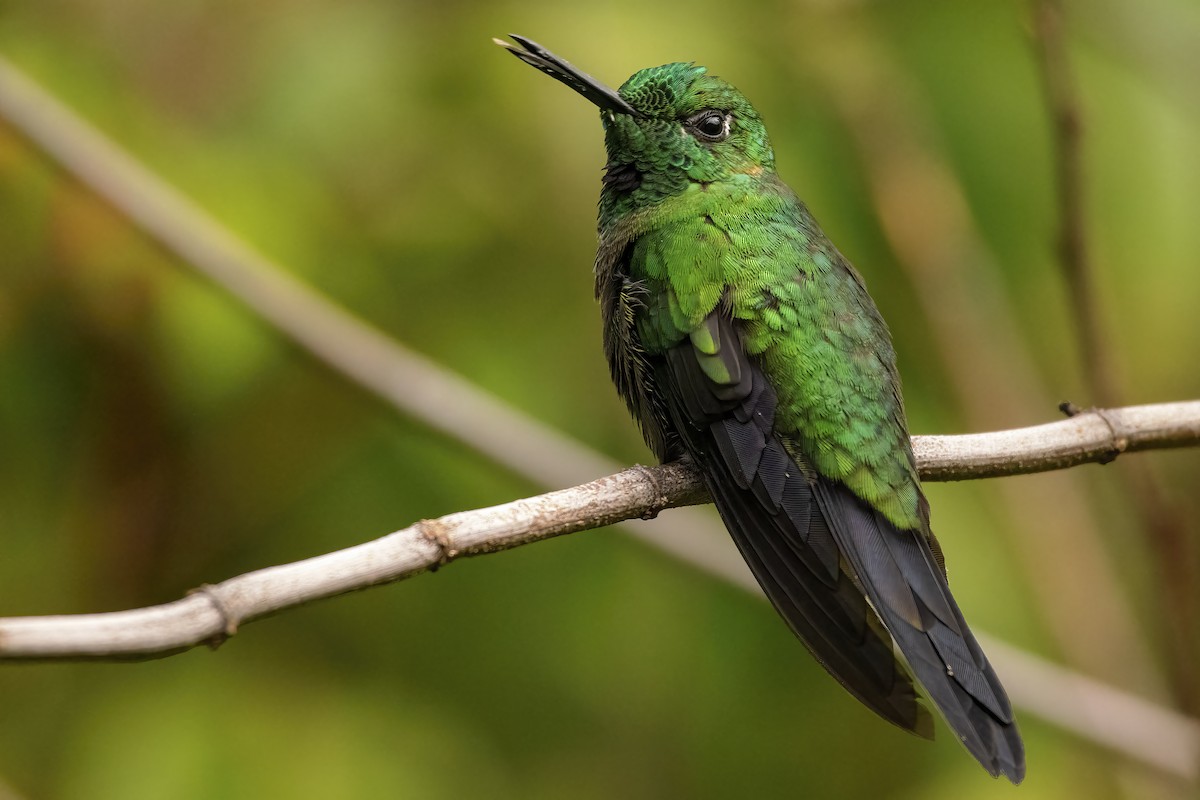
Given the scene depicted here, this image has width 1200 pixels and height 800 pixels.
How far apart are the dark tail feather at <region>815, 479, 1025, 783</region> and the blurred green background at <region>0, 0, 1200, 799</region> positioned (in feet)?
2.88

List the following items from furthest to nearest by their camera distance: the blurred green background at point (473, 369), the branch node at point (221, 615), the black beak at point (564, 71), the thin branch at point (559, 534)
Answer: the blurred green background at point (473, 369)
the black beak at point (564, 71)
the branch node at point (221, 615)
the thin branch at point (559, 534)

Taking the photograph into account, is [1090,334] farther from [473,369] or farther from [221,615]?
[221,615]

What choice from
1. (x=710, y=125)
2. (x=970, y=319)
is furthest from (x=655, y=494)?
(x=970, y=319)

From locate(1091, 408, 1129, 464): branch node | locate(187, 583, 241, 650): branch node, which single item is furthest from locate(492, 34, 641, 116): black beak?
locate(187, 583, 241, 650): branch node

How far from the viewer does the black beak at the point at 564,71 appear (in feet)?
11.0

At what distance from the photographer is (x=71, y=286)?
3.52m

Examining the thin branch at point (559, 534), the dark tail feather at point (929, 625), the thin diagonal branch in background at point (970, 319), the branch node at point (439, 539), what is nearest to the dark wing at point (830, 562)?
the dark tail feather at point (929, 625)

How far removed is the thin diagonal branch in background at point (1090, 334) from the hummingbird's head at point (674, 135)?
1.02 meters

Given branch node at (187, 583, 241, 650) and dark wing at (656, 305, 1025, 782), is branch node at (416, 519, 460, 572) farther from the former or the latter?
dark wing at (656, 305, 1025, 782)

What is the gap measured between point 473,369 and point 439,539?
5.66ft

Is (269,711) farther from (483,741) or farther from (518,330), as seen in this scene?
(518,330)

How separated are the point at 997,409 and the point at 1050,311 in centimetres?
76

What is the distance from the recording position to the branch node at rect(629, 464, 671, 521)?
2543 millimetres

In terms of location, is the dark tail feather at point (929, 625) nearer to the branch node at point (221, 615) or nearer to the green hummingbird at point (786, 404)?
the green hummingbird at point (786, 404)
